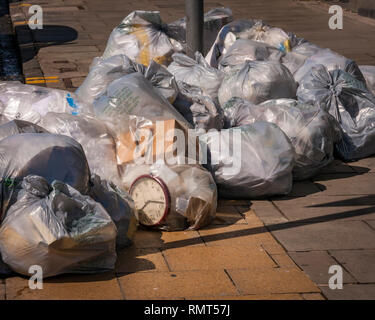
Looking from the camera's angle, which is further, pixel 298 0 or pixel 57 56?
pixel 298 0

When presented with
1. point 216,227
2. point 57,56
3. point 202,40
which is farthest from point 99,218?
point 57,56

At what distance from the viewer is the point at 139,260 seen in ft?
13.9

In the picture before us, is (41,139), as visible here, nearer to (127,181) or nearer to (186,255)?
(127,181)

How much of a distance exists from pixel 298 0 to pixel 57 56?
22.8ft

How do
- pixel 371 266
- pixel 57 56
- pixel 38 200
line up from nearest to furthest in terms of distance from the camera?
pixel 38 200
pixel 371 266
pixel 57 56

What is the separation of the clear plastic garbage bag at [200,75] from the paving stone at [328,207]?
5.48 feet

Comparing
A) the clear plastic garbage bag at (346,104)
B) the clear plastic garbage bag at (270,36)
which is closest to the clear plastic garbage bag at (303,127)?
the clear plastic garbage bag at (346,104)

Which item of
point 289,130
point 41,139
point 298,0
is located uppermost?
point 41,139

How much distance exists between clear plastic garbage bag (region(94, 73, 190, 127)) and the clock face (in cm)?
69

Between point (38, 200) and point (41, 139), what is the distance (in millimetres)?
548

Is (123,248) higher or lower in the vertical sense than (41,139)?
lower

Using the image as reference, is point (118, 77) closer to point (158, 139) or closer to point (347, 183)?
point (158, 139)

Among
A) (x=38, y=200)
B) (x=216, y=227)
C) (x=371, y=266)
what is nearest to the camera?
(x=38, y=200)

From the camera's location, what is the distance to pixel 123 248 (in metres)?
4.39
